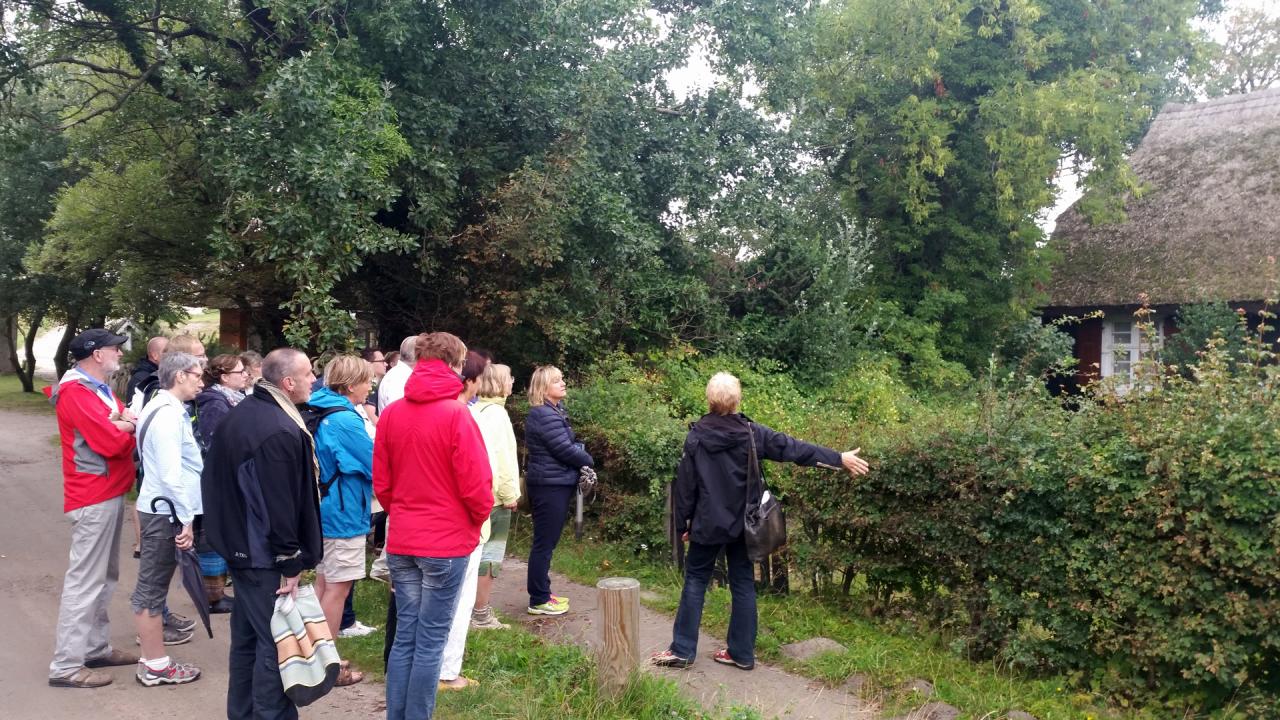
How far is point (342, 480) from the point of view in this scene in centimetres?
564

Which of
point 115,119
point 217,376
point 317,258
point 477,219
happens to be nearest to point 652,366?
point 477,219

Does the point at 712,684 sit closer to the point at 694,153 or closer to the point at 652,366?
the point at 652,366

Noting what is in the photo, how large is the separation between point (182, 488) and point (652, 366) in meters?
8.64

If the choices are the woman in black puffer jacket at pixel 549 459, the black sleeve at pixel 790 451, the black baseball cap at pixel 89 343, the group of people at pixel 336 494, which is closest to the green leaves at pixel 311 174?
the group of people at pixel 336 494

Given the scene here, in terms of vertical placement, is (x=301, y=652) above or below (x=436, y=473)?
below

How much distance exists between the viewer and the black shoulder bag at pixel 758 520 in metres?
5.70

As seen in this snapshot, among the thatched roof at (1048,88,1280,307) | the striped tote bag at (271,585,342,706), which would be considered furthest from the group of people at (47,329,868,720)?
the thatched roof at (1048,88,1280,307)

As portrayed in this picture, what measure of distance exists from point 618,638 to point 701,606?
36.6 inches

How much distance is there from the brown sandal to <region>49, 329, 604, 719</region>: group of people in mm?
30

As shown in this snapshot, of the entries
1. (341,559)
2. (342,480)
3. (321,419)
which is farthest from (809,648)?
(321,419)

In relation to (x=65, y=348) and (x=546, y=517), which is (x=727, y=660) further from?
(x=65, y=348)

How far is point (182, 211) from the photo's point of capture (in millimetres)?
16859

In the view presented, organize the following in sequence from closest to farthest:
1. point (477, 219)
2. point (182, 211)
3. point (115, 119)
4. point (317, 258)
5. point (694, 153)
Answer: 1. point (317, 258)
2. point (477, 219)
3. point (694, 153)
4. point (115, 119)
5. point (182, 211)

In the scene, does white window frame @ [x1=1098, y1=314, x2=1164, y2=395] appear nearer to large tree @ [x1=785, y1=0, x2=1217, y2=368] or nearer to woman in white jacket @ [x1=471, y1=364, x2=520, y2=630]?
large tree @ [x1=785, y1=0, x2=1217, y2=368]
